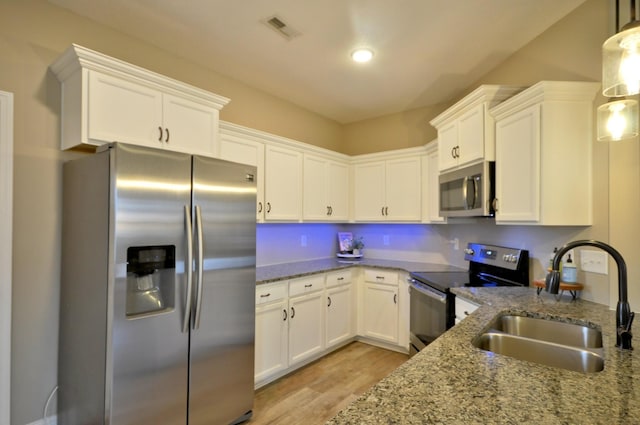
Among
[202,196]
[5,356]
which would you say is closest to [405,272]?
[202,196]

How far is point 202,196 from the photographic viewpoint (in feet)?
6.42

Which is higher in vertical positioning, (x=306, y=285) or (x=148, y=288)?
(x=148, y=288)

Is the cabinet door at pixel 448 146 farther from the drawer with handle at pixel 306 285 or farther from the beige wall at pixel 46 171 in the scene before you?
the drawer with handle at pixel 306 285

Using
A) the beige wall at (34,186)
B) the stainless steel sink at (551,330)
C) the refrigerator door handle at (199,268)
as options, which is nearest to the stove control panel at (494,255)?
the stainless steel sink at (551,330)

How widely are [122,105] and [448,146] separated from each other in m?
2.61

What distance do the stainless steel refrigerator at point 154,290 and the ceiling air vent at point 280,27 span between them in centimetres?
106

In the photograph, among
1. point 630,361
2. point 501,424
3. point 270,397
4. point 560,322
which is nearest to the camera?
point 501,424

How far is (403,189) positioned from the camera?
368 cm

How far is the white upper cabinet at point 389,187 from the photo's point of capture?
360cm

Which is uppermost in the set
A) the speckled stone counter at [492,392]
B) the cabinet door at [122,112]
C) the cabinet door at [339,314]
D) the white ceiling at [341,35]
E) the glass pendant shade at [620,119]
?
the white ceiling at [341,35]

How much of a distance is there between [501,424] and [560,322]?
1.18m

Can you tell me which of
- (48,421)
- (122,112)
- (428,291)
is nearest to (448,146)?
(428,291)

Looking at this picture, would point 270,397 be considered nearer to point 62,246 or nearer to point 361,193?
point 62,246

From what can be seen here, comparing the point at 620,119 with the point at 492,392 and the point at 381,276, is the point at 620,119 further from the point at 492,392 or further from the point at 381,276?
the point at 381,276
